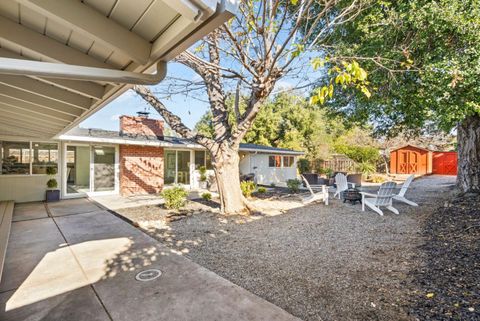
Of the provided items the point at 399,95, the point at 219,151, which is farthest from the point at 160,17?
the point at 399,95

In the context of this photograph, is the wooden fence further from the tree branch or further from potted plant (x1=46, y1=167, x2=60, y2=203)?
potted plant (x1=46, y1=167, x2=60, y2=203)

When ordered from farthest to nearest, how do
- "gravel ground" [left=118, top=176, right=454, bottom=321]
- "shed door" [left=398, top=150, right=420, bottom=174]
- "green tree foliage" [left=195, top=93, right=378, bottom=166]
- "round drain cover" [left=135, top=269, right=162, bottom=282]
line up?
"shed door" [left=398, top=150, right=420, bottom=174] < "green tree foliage" [left=195, top=93, right=378, bottom=166] < "round drain cover" [left=135, top=269, right=162, bottom=282] < "gravel ground" [left=118, top=176, right=454, bottom=321]

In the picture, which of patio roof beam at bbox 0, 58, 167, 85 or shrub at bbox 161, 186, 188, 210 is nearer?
patio roof beam at bbox 0, 58, 167, 85

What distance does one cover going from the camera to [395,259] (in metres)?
4.30

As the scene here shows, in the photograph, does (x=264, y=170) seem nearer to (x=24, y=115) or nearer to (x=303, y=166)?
(x=303, y=166)

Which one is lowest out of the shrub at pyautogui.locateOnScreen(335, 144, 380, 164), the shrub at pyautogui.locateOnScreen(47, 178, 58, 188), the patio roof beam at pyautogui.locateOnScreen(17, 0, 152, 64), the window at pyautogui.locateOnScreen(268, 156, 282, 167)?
the shrub at pyautogui.locateOnScreen(47, 178, 58, 188)

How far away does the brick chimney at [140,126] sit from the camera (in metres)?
12.9

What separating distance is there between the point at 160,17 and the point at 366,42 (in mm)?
7341

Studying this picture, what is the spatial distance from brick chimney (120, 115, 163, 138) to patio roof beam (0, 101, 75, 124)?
7044 mm

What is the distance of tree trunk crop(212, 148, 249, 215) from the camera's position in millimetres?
7782

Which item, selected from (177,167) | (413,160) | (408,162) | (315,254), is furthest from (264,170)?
(413,160)

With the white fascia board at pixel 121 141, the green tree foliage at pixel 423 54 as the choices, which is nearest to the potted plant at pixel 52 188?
the white fascia board at pixel 121 141

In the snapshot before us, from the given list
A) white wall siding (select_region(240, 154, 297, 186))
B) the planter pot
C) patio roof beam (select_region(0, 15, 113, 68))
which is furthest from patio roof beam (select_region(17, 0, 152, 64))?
white wall siding (select_region(240, 154, 297, 186))

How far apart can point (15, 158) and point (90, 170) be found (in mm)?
2528
